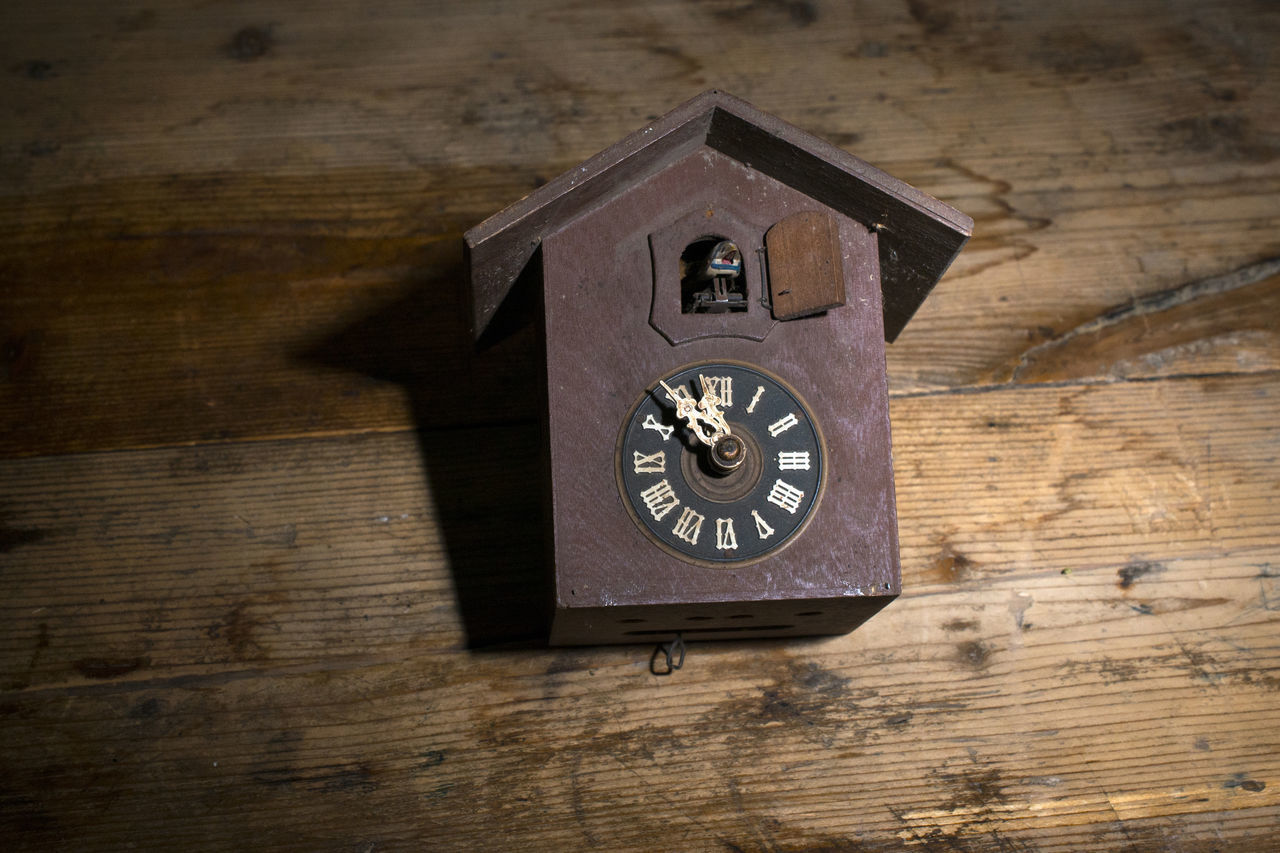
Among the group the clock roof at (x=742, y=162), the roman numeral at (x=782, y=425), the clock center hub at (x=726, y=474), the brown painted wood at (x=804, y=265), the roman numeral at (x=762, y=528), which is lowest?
the roman numeral at (x=762, y=528)

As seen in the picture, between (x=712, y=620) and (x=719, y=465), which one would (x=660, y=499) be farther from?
(x=712, y=620)

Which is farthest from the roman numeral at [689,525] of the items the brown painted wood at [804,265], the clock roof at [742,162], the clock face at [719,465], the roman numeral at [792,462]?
the clock roof at [742,162]

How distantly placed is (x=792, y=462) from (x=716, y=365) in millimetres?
148

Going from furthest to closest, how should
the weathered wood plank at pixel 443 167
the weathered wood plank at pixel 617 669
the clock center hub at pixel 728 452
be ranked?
1. the weathered wood plank at pixel 443 167
2. the weathered wood plank at pixel 617 669
3. the clock center hub at pixel 728 452

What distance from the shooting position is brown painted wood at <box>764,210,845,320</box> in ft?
4.52

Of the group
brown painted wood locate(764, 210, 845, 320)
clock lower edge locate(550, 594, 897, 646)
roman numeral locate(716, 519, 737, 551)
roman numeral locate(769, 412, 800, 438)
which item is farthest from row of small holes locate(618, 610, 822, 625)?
brown painted wood locate(764, 210, 845, 320)

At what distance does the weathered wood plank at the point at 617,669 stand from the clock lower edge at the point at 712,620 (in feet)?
0.16

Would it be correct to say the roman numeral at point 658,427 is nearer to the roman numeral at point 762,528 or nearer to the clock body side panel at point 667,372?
the clock body side panel at point 667,372

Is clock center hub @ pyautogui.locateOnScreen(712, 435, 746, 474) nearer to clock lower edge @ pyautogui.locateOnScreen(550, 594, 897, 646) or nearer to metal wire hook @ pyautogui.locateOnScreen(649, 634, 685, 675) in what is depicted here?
clock lower edge @ pyautogui.locateOnScreen(550, 594, 897, 646)

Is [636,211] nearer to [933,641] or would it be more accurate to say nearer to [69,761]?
[933,641]

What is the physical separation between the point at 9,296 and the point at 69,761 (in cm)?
72

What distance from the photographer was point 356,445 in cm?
168

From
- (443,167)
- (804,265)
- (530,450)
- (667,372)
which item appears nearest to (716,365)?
(667,372)

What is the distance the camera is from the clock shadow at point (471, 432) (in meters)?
1.62
